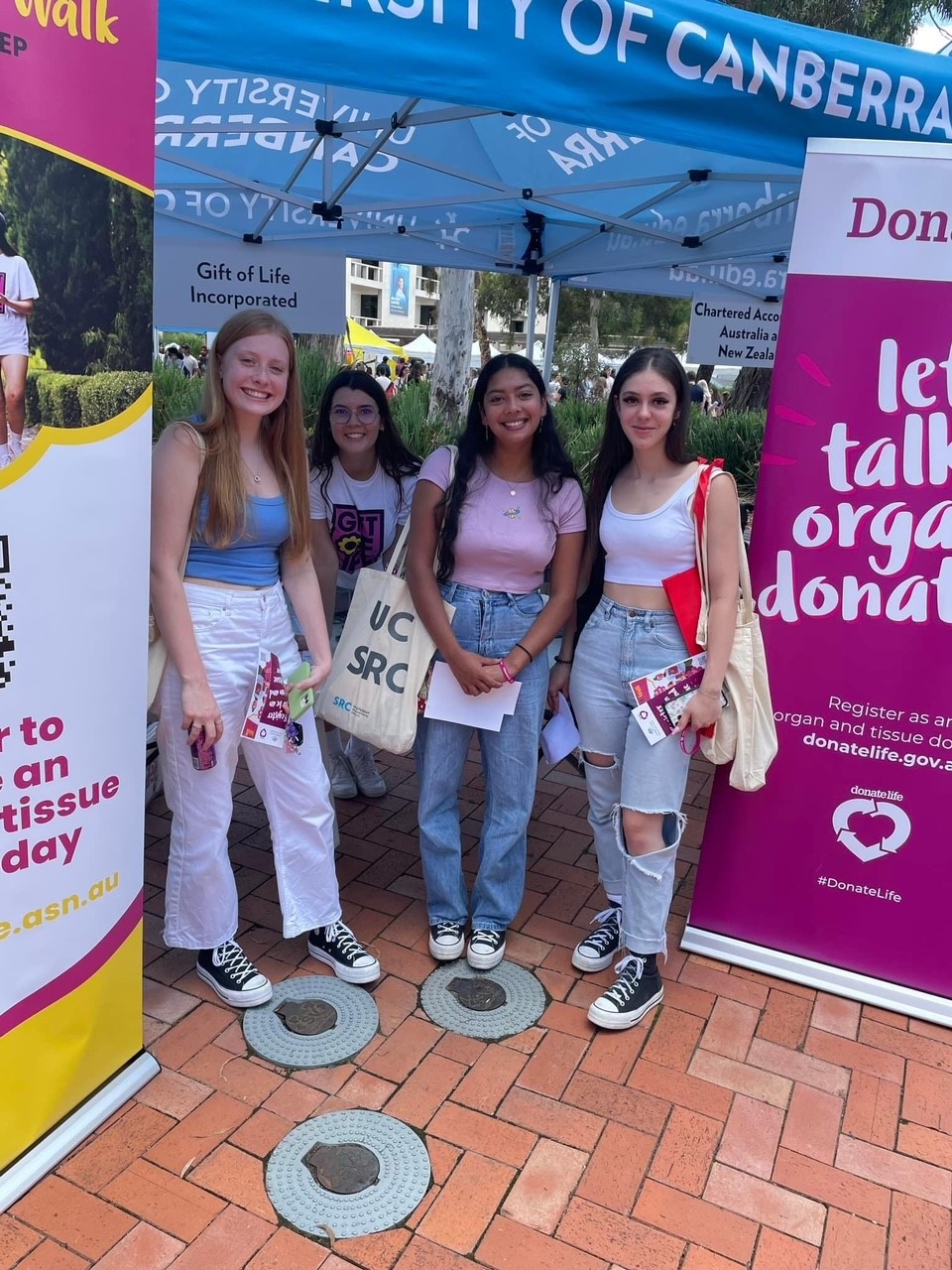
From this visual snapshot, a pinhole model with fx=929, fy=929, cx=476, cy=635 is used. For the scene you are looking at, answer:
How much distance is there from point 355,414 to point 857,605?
72.3 inches

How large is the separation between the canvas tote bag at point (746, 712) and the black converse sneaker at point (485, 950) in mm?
936

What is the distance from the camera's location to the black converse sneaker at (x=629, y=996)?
2.75 metres

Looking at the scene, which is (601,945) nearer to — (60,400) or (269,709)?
(269,709)

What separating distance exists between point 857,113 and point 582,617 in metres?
1.61

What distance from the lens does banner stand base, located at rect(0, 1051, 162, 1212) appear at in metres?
2.06

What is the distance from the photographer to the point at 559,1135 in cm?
236

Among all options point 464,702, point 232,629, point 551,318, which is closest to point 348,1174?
point 464,702

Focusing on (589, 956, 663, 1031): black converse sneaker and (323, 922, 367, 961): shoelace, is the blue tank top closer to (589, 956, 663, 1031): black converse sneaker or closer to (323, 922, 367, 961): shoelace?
(323, 922, 367, 961): shoelace

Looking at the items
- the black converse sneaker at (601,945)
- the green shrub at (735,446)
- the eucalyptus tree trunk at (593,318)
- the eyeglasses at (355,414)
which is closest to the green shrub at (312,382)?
the green shrub at (735,446)

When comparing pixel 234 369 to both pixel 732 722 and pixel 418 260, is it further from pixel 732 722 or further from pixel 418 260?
pixel 418 260

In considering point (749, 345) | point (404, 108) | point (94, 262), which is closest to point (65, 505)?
point (94, 262)

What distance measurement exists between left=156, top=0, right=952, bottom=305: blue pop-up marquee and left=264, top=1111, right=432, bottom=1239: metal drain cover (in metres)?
2.63

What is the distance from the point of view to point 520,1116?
95.1 inches

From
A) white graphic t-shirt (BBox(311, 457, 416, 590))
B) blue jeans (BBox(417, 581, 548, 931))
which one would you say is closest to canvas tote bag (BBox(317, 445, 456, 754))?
blue jeans (BBox(417, 581, 548, 931))
